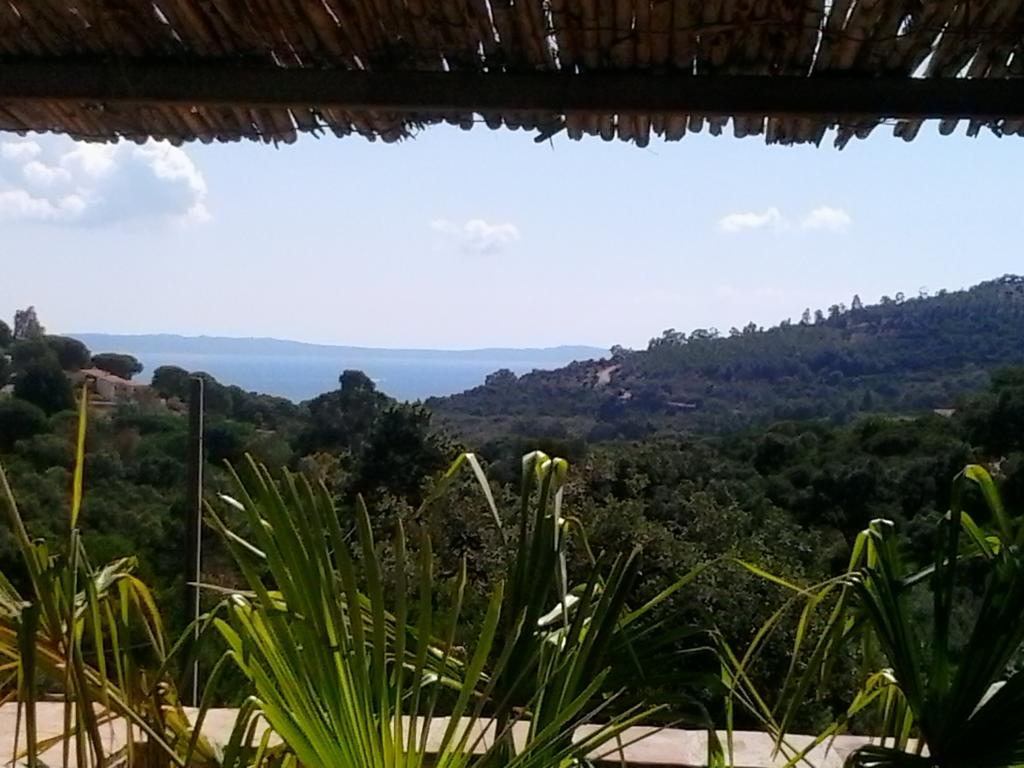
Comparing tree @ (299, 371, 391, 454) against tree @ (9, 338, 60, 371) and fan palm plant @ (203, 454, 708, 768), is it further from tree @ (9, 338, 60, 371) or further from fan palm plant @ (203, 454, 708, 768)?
fan palm plant @ (203, 454, 708, 768)

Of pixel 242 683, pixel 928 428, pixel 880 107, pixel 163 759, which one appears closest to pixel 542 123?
pixel 880 107

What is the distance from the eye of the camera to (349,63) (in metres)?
1.50

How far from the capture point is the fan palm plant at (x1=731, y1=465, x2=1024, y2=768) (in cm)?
116

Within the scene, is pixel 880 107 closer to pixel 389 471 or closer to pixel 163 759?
pixel 163 759

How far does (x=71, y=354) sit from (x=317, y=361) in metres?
0.64

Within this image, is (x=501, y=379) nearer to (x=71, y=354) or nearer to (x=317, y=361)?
(x=317, y=361)

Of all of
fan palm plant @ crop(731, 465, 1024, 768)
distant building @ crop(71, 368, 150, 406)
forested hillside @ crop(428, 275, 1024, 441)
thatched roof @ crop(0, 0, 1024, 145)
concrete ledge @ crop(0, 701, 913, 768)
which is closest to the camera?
fan palm plant @ crop(731, 465, 1024, 768)

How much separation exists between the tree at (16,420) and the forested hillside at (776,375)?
37.9 inches

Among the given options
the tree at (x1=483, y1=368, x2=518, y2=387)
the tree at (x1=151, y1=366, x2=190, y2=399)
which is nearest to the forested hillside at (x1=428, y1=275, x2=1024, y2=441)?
the tree at (x1=483, y1=368, x2=518, y2=387)

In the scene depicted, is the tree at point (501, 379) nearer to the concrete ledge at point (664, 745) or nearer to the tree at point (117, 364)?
the tree at point (117, 364)

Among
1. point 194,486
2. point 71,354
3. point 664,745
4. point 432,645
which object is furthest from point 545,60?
point 71,354

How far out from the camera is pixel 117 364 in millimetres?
2338

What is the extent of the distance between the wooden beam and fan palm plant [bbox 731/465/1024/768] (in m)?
0.52

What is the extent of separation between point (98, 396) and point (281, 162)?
0.70 metres
